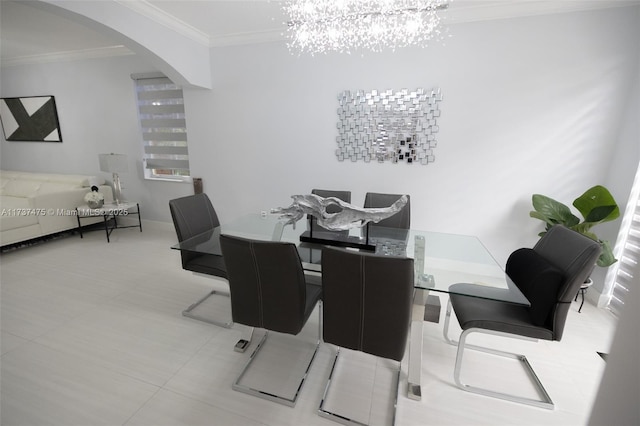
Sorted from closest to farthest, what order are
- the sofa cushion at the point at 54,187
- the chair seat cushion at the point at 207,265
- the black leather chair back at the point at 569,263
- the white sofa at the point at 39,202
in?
the black leather chair back at the point at 569,263 < the chair seat cushion at the point at 207,265 < the white sofa at the point at 39,202 < the sofa cushion at the point at 54,187

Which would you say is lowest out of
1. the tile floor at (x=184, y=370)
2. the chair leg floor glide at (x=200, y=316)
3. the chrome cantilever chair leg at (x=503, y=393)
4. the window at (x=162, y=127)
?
the tile floor at (x=184, y=370)

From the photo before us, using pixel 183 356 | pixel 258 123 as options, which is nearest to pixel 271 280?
pixel 183 356

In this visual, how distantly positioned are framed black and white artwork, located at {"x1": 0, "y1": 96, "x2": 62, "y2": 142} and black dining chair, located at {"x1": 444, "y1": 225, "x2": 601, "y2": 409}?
21.1 feet

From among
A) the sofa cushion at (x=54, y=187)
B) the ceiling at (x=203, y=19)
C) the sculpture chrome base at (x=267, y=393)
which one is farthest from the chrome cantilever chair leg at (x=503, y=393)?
the sofa cushion at (x=54, y=187)

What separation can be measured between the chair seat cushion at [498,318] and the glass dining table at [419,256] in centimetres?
16

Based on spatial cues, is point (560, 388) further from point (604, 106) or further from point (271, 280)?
point (604, 106)

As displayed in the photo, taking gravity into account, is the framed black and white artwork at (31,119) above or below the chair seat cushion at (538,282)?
above

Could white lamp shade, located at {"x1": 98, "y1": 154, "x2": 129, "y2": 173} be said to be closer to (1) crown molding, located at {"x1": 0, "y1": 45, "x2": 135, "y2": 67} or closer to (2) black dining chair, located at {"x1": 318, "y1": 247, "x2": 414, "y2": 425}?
(1) crown molding, located at {"x1": 0, "y1": 45, "x2": 135, "y2": 67}

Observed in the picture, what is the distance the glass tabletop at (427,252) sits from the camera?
1544mm

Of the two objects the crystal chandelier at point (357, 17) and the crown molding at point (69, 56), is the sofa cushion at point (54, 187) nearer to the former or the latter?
the crown molding at point (69, 56)

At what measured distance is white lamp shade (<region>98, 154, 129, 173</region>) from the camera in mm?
3945

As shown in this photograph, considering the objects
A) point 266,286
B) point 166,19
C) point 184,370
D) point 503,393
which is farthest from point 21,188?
point 503,393

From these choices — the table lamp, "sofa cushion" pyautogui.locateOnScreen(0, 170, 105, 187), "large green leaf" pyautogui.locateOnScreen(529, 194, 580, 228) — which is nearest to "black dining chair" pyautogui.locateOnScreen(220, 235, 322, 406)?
"large green leaf" pyautogui.locateOnScreen(529, 194, 580, 228)

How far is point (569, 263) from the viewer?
4.77 ft
